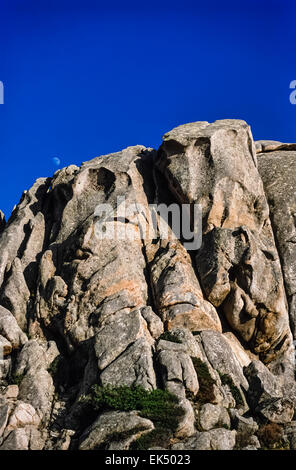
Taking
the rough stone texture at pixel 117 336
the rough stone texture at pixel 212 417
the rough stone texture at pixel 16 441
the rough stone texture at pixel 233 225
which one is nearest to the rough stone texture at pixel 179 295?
the rough stone texture at pixel 233 225

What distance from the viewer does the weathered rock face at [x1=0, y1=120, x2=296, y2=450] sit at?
933 inches

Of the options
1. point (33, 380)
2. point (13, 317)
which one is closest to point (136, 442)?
point (33, 380)

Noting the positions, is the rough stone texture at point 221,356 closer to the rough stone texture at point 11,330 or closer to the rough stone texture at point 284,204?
the rough stone texture at point 284,204

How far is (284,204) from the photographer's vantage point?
40656mm

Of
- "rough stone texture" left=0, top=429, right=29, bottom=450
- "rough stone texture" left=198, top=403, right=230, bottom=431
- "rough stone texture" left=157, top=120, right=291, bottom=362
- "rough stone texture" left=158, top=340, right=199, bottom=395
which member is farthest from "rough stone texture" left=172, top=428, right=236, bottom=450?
"rough stone texture" left=157, top=120, right=291, bottom=362

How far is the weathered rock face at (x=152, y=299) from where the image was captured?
2369cm

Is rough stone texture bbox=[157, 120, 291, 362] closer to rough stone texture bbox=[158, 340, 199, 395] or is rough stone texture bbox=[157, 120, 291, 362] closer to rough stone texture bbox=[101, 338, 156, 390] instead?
rough stone texture bbox=[158, 340, 199, 395]

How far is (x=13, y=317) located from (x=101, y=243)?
26.6ft

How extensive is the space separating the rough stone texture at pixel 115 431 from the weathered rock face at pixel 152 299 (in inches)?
2.3

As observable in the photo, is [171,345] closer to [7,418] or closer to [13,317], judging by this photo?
[7,418]

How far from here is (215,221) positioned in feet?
116

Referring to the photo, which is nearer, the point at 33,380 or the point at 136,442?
the point at 136,442

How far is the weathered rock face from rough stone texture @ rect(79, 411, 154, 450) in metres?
0.06

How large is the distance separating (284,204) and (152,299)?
1676cm
